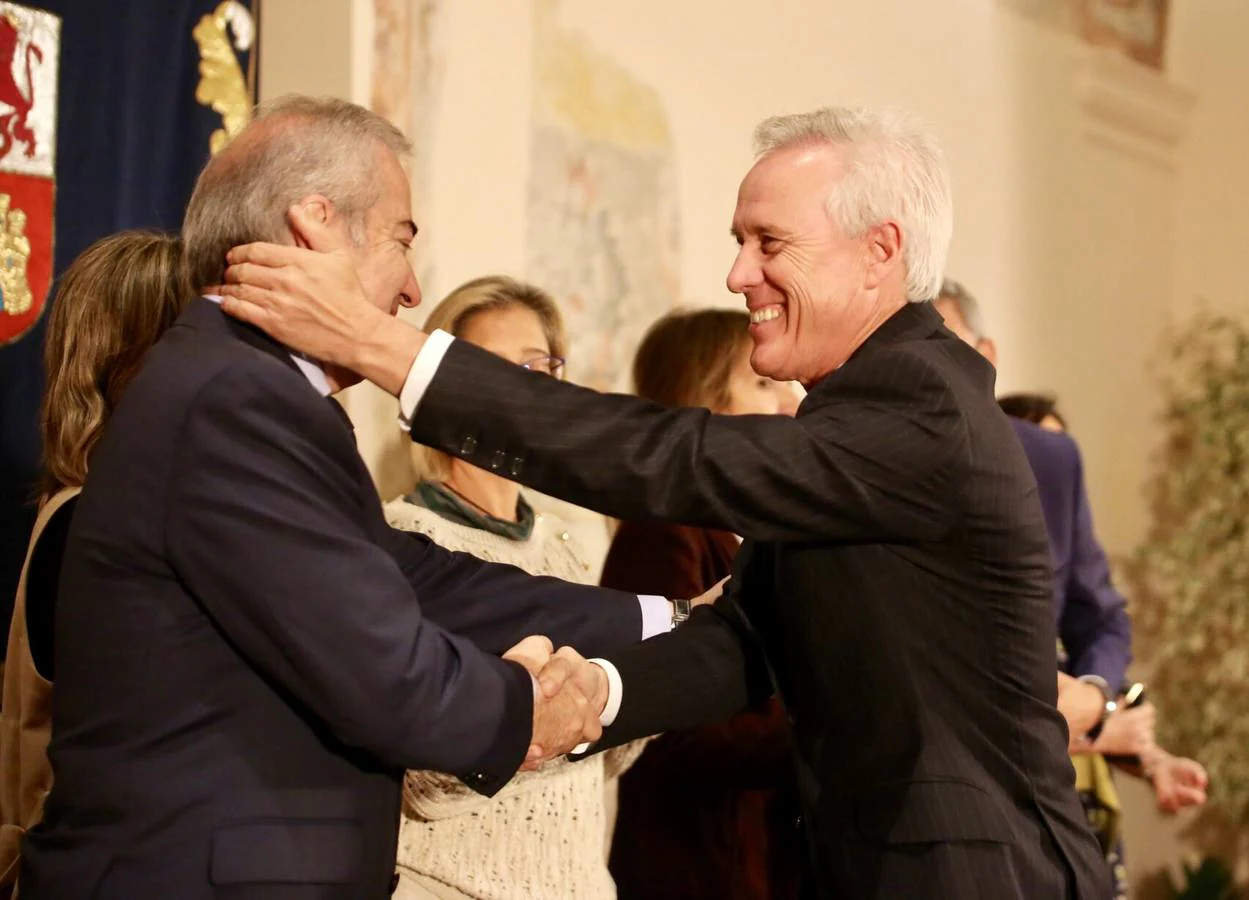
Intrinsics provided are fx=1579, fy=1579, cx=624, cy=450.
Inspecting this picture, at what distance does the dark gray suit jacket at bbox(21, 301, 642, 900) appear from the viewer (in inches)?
74.2

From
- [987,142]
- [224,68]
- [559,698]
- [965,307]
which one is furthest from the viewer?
[987,142]

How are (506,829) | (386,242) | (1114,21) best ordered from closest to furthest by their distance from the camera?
(386,242), (506,829), (1114,21)

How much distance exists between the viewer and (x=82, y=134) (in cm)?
369

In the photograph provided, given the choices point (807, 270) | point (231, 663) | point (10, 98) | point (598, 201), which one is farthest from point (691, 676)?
point (598, 201)

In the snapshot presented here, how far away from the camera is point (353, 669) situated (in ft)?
6.23

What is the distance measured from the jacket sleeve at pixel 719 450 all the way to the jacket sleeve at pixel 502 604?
503 mm

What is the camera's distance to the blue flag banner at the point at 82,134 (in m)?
3.51

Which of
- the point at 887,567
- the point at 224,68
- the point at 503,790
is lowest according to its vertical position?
the point at 503,790

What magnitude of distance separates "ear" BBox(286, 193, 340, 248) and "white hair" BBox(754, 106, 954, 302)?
29.2 inches

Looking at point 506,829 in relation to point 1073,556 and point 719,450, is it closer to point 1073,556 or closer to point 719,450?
point 719,450

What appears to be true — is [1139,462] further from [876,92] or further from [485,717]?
[485,717]

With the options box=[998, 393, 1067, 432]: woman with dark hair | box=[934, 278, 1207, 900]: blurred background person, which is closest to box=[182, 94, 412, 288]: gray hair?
box=[934, 278, 1207, 900]: blurred background person

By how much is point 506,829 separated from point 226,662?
1.12 m

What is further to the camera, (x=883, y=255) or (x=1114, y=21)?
(x=1114, y=21)
